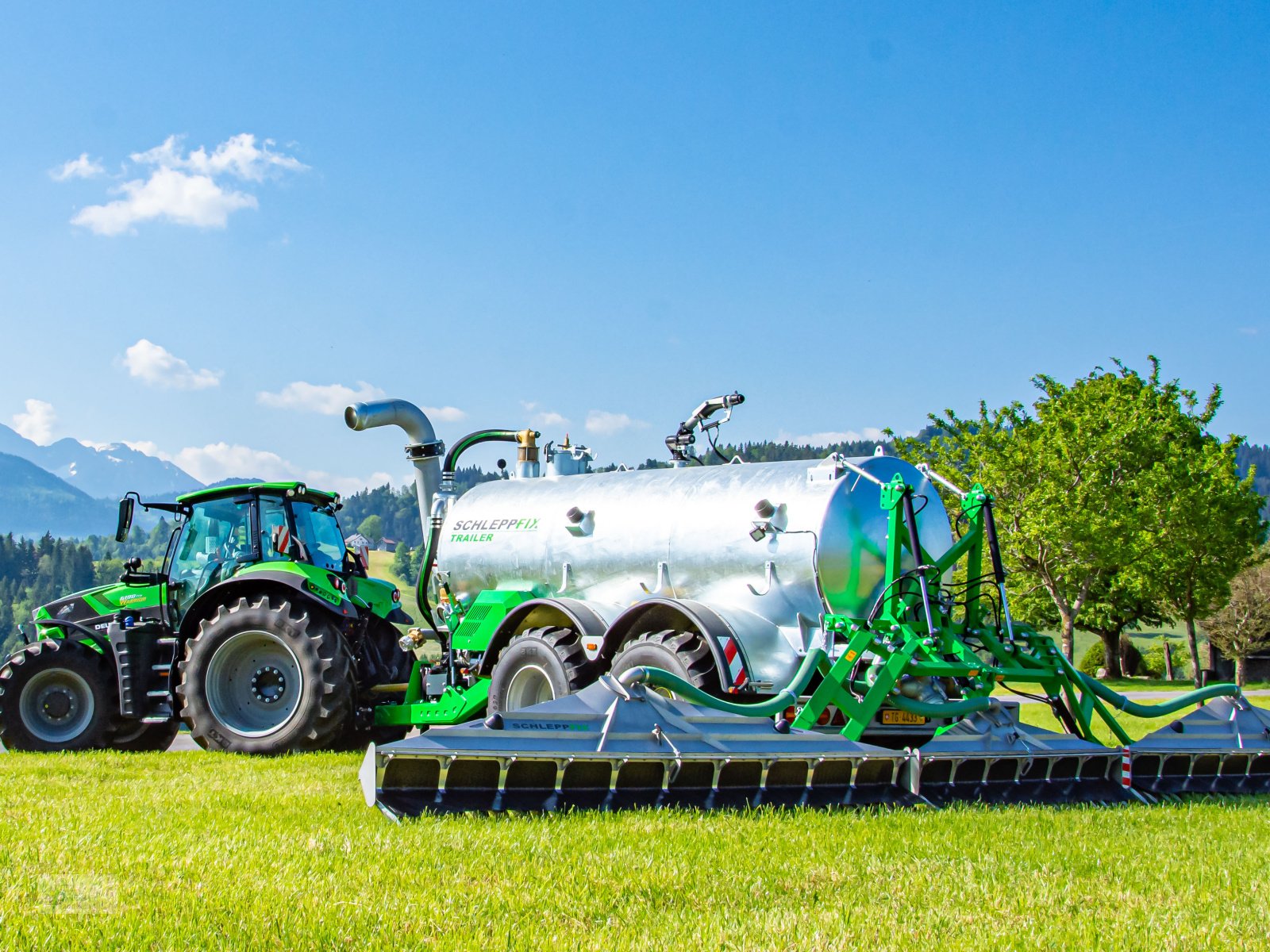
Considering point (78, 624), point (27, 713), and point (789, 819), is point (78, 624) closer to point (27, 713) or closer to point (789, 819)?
point (27, 713)

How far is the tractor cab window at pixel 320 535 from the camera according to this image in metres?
13.5

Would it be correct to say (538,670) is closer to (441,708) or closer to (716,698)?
(441,708)

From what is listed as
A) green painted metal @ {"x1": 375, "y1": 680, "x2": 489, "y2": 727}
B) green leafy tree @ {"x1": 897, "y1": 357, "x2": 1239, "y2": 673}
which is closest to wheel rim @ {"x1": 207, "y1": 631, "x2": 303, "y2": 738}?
green painted metal @ {"x1": 375, "y1": 680, "x2": 489, "y2": 727}

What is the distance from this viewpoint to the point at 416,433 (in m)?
14.9

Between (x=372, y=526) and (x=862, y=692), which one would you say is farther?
(x=372, y=526)

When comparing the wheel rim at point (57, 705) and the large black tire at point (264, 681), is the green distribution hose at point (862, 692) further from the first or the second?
Answer: the wheel rim at point (57, 705)

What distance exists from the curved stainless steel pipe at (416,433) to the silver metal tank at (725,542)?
188 cm

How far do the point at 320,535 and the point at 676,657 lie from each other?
5.49 m

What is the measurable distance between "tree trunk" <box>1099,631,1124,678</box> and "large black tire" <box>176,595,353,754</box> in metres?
33.2

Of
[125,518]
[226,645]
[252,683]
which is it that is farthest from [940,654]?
[125,518]

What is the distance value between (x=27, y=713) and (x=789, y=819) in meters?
9.44

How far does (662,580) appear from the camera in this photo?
36.2 feet

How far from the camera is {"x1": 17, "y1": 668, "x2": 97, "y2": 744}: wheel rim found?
42.4 feet

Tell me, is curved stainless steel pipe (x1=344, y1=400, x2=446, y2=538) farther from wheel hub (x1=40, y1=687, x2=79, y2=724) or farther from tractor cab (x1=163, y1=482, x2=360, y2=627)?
wheel hub (x1=40, y1=687, x2=79, y2=724)
